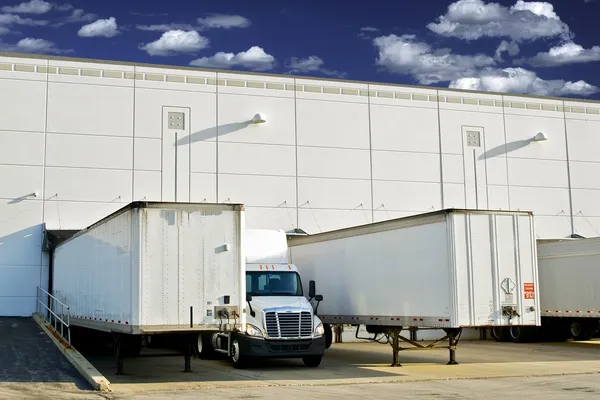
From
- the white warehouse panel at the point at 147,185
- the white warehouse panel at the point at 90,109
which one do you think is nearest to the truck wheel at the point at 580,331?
the white warehouse panel at the point at 147,185

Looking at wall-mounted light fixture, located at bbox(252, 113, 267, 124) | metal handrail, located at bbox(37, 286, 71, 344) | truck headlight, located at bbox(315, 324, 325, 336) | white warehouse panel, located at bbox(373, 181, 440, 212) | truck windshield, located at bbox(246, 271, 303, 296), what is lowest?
truck headlight, located at bbox(315, 324, 325, 336)

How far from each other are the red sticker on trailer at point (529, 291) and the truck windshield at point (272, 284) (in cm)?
590

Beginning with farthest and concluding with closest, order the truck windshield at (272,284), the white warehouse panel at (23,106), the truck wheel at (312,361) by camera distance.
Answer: the white warehouse panel at (23,106), the truck windshield at (272,284), the truck wheel at (312,361)

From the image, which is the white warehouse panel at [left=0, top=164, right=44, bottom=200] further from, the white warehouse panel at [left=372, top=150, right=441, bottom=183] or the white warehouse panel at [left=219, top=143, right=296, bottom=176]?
the white warehouse panel at [left=372, top=150, right=441, bottom=183]

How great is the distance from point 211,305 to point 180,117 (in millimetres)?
15398

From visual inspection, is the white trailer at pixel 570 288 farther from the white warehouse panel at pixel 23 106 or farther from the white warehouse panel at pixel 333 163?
the white warehouse panel at pixel 23 106

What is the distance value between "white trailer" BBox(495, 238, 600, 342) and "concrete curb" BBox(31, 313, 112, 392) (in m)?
16.9

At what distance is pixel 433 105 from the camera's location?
3381cm

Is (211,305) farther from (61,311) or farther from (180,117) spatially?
(180,117)

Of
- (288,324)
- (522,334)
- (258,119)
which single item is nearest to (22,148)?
(258,119)

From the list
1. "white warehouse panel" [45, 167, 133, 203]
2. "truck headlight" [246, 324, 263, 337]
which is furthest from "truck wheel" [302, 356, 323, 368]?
"white warehouse panel" [45, 167, 133, 203]

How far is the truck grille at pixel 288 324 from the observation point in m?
18.7

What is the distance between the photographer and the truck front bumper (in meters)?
18.4

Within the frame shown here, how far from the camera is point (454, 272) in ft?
56.4
